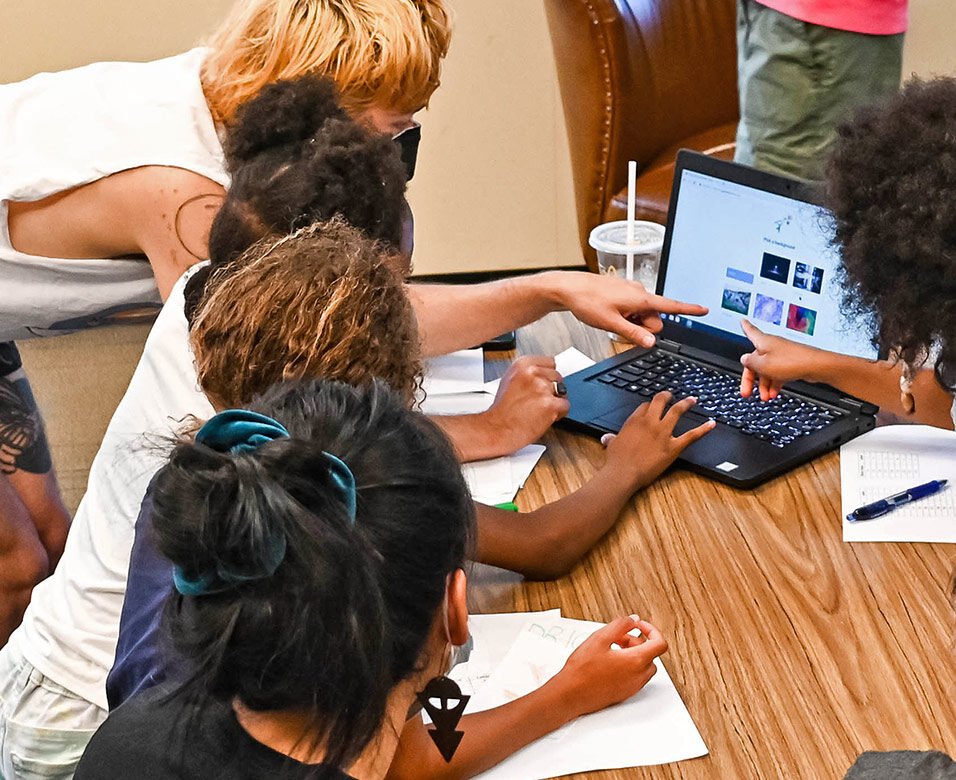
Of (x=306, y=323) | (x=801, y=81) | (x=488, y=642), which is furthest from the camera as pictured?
(x=801, y=81)

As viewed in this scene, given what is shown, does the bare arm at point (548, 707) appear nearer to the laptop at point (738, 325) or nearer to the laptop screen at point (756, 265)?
the laptop at point (738, 325)

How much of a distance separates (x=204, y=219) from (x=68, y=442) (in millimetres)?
1193

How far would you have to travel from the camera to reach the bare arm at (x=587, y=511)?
1.17m

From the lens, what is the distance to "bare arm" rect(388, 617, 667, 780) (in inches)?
37.4

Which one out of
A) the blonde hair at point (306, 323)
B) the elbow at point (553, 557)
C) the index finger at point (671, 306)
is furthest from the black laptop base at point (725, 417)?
the blonde hair at point (306, 323)

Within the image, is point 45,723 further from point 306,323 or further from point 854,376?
point 854,376

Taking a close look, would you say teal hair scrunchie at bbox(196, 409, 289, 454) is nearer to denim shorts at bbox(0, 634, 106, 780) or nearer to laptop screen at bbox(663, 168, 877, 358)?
denim shorts at bbox(0, 634, 106, 780)

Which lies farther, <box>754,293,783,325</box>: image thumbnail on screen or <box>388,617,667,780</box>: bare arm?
<box>754,293,783,325</box>: image thumbnail on screen

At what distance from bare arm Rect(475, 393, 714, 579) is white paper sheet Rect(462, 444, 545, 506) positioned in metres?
0.10

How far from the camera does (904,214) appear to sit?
1.13 meters

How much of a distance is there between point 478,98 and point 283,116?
205 centimetres

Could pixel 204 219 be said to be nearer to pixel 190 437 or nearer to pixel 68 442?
pixel 190 437

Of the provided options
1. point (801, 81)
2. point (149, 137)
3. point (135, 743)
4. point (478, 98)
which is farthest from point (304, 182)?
point (478, 98)

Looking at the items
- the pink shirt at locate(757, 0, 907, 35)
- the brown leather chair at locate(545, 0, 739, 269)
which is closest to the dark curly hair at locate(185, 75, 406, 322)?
the pink shirt at locate(757, 0, 907, 35)
